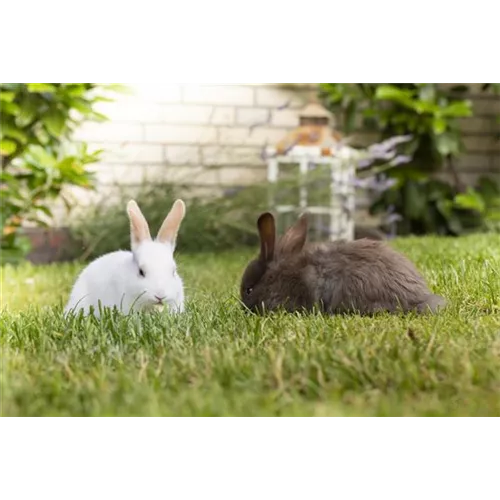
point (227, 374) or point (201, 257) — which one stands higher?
point (201, 257)

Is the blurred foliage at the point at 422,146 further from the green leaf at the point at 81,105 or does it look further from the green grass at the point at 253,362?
the green leaf at the point at 81,105

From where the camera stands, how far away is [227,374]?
164cm

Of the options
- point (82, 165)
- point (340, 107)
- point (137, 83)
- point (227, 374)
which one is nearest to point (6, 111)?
point (82, 165)

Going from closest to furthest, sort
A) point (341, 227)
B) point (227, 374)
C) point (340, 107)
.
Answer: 1. point (227, 374)
2. point (340, 107)
3. point (341, 227)

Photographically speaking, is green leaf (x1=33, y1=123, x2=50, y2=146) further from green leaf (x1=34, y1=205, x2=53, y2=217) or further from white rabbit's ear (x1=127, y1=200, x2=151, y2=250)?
white rabbit's ear (x1=127, y1=200, x2=151, y2=250)

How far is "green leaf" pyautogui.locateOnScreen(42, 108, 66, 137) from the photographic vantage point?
2619 mm

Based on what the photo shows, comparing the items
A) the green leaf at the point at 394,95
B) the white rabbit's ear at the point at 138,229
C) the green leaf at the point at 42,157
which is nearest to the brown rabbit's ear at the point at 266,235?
the white rabbit's ear at the point at 138,229

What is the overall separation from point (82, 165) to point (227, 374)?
51.2 inches

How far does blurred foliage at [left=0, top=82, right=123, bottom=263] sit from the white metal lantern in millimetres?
673

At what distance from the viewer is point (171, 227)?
223cm

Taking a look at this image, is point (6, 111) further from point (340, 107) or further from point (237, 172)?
point (340, 107)

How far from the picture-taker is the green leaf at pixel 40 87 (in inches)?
96.0

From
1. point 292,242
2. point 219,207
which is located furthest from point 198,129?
point 292,242

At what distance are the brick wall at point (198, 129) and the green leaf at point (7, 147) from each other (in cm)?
36
